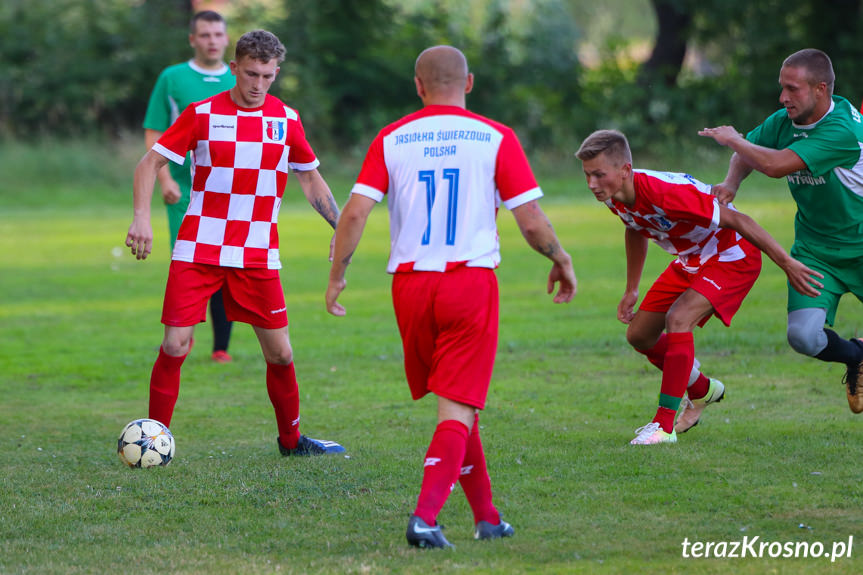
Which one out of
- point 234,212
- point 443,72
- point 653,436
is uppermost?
point 443,72

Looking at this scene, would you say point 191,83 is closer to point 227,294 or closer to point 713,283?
point 227,294

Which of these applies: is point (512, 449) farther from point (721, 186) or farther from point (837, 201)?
point (837, 201)

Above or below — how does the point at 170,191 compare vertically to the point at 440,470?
above

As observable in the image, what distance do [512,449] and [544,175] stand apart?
24.3 meters

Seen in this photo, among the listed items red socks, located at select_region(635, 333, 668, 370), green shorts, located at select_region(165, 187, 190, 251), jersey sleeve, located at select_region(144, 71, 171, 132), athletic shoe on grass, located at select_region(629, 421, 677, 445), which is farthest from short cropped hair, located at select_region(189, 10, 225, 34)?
athletic shoe on grass, located at select_region(629, 421, 677, 445)

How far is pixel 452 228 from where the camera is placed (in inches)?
178

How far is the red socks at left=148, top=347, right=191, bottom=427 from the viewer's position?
248 inches

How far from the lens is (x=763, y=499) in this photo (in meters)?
5.18

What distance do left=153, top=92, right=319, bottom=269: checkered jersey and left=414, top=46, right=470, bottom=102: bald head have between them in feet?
5.67

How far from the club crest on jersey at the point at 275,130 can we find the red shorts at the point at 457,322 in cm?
194

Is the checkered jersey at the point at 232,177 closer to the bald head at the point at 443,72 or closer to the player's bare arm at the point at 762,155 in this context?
the bald head at the point at 443,72

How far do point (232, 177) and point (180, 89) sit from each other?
2.78 m

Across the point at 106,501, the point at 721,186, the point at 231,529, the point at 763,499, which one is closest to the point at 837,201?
the point at 721,186

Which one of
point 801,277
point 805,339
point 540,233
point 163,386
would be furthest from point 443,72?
point 805,339
